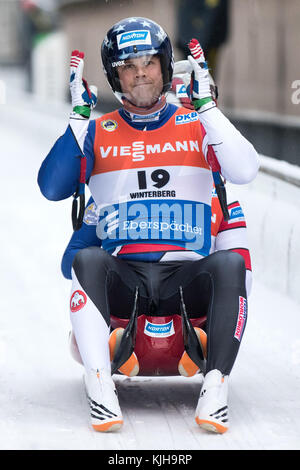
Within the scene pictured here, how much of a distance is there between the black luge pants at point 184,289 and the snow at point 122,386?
30 centimetres

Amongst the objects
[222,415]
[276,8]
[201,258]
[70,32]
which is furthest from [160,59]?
[70,32]

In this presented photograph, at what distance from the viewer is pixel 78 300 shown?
3520mm

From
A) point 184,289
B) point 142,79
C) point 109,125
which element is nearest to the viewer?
point 184,289

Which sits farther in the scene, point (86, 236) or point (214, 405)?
point (86, 236)

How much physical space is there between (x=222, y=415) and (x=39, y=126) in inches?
543

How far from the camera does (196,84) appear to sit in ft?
11.6

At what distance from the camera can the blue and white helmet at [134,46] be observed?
12.1ft

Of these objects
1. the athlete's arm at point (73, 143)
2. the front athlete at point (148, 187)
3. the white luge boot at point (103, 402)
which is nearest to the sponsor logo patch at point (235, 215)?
the front athlete at point (148, 187)

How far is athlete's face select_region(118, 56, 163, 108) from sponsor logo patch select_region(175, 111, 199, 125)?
133 millimetres

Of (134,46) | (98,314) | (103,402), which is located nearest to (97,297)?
(98,314)

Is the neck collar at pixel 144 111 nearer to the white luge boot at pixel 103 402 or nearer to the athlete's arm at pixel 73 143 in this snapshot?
the athlete's arm at pixel 73 143

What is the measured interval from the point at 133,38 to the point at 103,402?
1401 mm

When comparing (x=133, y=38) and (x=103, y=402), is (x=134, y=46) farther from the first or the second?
(x=103, y=402)

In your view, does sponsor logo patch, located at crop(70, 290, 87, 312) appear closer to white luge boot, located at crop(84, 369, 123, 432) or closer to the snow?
white luge boot, located at crop(84, 369, 123, 432)
